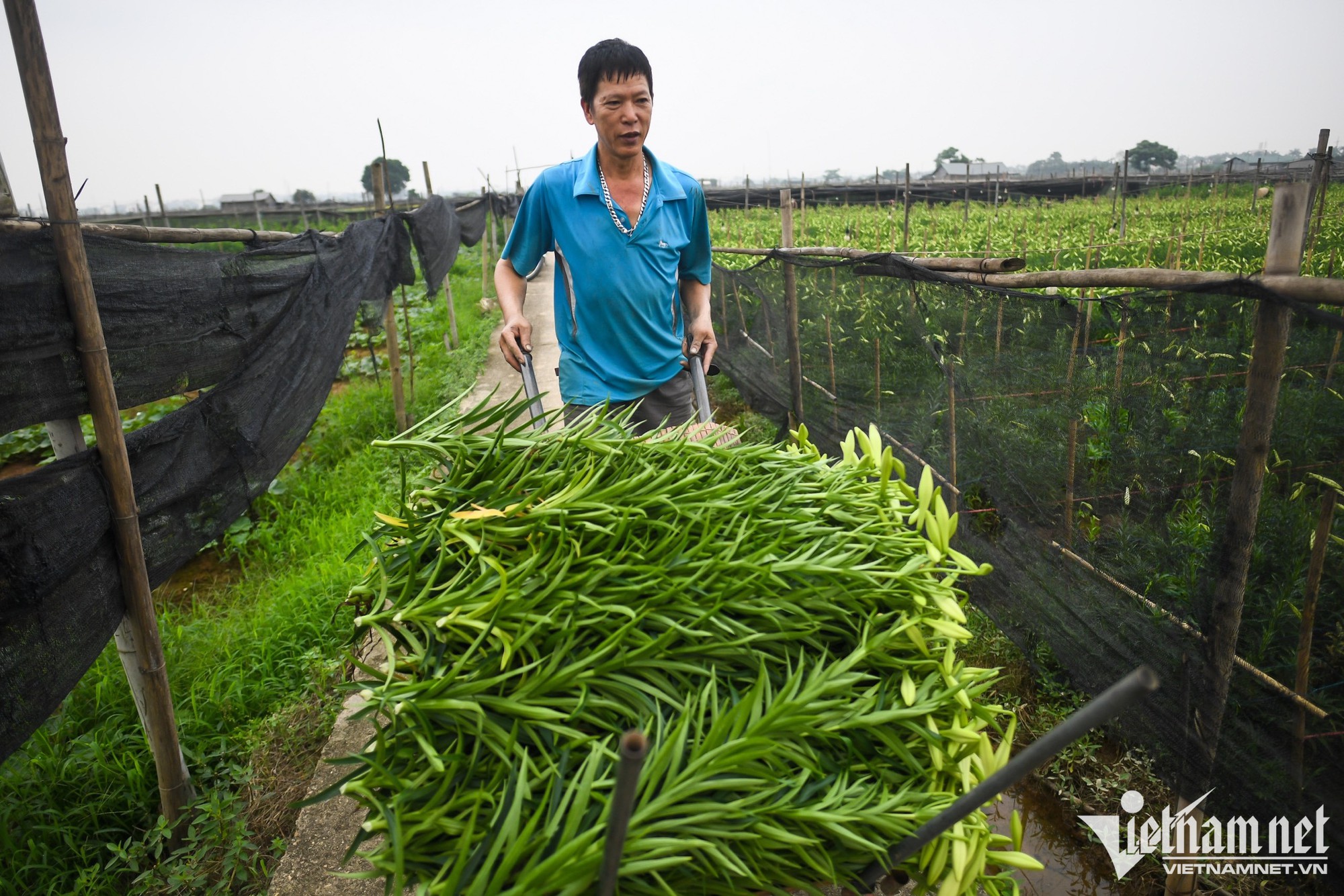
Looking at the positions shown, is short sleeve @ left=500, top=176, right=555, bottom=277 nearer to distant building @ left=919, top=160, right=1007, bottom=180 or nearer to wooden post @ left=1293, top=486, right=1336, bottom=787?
wooden post @ left=1293, top=486, right=1336, bottom=787

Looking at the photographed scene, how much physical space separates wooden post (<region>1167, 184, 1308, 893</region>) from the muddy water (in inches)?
8.4

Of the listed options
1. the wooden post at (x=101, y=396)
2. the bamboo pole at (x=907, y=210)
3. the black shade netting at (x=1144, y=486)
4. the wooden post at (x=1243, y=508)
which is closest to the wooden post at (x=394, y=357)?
the wooden post at (x=101, y=396)

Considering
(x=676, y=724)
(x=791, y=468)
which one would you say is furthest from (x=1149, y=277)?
(x=676, y=724)

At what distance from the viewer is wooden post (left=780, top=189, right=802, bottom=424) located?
473cm

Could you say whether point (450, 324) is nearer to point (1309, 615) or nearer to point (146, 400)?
point (146, 400)

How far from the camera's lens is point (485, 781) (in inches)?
38.8

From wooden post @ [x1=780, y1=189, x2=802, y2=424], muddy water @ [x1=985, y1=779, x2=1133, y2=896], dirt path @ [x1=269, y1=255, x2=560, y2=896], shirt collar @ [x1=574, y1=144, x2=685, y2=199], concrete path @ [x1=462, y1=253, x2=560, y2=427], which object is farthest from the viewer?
concrete path @ [x1=462, y1=253, x2=560, y2=427]

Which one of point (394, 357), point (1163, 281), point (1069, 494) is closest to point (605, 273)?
point (1163, 281)

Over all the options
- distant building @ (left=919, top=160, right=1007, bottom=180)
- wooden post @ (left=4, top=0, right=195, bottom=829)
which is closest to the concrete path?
wooden post @ (left=4, top=0, right=195, bottom=829)

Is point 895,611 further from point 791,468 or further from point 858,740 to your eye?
point 791,468

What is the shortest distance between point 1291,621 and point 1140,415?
0.66 m

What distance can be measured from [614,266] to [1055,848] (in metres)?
2.18

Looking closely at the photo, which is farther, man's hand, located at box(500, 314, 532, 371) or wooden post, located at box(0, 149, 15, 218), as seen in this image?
man's hand, located at box(500, 314, 532, 371)

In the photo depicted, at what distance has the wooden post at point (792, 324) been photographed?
4.73m
